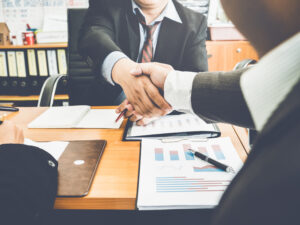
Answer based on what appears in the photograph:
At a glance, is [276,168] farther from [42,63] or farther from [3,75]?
[3,75]

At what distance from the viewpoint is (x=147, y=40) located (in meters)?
1.62

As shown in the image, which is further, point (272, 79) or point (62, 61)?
point (62, 61)

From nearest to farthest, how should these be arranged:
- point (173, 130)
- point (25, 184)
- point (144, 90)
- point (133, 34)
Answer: point (25, 184)
point (173, 130)
point (144, 90)
point (133, 34)

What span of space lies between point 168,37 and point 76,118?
0.85 metres

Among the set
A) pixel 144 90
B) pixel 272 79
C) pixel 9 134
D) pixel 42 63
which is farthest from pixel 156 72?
pixel 42 63

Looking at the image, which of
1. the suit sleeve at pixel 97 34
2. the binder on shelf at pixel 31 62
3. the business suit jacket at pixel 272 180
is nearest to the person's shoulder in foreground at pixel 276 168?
the business suit jacket at pixel 272 180

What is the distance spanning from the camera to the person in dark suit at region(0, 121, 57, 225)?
507mm

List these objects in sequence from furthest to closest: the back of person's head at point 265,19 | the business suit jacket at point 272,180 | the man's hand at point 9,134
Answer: the man's hand at point 9,134
the back of person's head at point 265,19
the business suit jacket at point 272,180

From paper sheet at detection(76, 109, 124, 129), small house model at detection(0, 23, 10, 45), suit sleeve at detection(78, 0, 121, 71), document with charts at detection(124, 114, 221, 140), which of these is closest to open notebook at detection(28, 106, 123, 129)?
paper sheet at detection(76, 109, 124, 129)

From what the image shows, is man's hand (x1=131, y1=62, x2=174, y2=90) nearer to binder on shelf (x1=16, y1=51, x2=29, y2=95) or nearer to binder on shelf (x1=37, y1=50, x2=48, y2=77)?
binder on shelf (x1=37, y1=50, x2=48, y2=77)

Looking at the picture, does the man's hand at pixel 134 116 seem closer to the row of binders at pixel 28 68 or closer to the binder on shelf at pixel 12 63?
the row of binders at pixel 28 68

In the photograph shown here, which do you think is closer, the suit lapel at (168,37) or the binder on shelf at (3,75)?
the suit lapel at (168,37)

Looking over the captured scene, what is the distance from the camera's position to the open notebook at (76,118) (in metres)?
1.01

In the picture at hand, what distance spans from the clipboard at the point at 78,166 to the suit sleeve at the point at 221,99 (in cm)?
34
